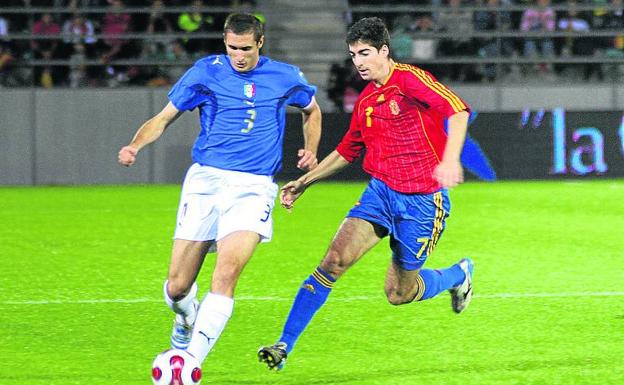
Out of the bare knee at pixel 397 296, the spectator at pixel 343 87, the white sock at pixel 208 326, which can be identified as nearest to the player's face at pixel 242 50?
the white sock at pixel 208 326

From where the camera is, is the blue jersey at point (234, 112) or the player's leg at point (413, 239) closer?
the blue jersey at point (234, 112)

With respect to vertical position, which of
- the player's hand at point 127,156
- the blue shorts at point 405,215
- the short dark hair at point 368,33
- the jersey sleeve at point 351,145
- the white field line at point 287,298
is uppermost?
the short dark hair at point 368,33

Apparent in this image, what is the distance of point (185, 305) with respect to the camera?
641 centimetres

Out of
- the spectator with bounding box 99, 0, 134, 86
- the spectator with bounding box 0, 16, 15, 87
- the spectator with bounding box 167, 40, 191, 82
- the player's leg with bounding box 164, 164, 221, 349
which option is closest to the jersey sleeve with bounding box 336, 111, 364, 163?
the player's leg with bounding box 164, 164, 221, 349

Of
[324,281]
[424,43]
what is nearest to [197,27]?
[424,43]

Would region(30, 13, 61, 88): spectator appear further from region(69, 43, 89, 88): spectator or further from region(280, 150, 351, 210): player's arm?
region(280, 150, 351, 210): player's arm

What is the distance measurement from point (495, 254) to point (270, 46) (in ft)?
36.2

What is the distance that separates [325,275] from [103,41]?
15208 mm

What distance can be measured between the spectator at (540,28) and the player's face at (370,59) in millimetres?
15309

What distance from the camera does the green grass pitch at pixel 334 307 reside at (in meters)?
6.22

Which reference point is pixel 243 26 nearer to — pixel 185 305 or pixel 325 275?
pixel 325 275

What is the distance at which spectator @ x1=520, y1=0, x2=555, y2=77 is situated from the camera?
69.3 ft

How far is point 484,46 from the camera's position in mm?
21188

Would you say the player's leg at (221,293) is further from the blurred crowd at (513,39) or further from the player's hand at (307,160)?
the blurred crowd at (513,39)
